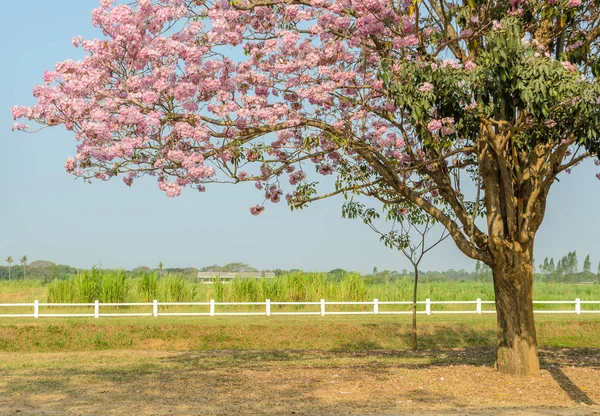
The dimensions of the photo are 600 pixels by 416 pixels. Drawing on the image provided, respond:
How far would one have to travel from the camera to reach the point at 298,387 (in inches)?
578

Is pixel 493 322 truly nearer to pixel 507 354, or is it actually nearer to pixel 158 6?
pixel 507 354

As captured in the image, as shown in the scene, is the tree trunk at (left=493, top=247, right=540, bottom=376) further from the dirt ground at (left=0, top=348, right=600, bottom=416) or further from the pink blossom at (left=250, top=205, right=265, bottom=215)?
the pink blossom at (left=250, top=205, right=265, bottom=215)

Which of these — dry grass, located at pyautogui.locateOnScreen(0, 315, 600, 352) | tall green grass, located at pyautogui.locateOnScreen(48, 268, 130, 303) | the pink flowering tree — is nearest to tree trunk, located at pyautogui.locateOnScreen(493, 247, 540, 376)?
the pink flowering tree

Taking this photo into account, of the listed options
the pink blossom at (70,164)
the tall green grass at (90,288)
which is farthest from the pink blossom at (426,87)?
the tall green grass at (90,288)

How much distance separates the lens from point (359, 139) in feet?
48.8

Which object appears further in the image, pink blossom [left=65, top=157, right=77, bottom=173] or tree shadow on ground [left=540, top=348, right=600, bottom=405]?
tree shadow on ground [left=540, top=348, right=600, bottom=405]

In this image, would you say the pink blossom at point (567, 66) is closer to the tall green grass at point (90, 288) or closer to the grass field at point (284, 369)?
the grass field at point (284, 369)

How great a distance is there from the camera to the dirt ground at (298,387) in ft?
41.9

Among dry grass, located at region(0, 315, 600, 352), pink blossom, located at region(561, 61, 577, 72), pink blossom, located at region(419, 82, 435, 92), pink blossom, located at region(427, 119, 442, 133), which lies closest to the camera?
pink blossom, located at region(419, 82, 435, 92)

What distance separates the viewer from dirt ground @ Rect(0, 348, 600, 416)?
41.9 ft

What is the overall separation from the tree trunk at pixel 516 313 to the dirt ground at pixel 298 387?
15.1 inches

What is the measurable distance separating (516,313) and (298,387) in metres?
4.59

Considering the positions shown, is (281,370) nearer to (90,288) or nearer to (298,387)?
(298,387)

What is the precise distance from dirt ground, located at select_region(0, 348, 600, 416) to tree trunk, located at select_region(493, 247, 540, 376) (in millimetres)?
385
